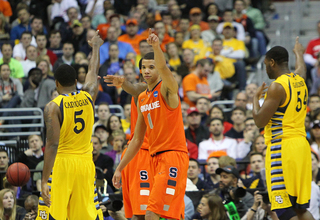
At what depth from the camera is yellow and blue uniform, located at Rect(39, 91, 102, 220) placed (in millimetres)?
6855

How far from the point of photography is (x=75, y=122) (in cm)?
695

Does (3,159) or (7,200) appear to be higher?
(3,159)

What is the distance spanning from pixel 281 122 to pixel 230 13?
34.3 feet

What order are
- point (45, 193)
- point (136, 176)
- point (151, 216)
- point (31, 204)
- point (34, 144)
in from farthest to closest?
point (34, 144), point (31, 204), point (136, 176), point (45, 193), point (151, 216)

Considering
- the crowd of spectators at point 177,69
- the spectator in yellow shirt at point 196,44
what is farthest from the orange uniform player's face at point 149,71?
the spectator in yellow shirt at point 196,44

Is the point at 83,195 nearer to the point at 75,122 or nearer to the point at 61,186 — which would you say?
the point at 61,186

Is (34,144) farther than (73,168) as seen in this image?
Yes

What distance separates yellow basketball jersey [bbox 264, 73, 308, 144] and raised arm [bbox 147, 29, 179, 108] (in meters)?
1.44

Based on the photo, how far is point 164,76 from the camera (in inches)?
237

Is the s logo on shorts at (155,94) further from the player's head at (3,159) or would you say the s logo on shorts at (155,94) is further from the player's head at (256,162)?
the player's head at (3,159)

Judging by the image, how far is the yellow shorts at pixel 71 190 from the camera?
22.4 ft

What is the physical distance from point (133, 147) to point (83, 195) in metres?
0.92

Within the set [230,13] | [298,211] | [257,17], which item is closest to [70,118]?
[298,211]

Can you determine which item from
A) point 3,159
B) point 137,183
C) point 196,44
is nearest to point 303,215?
point 137,183
